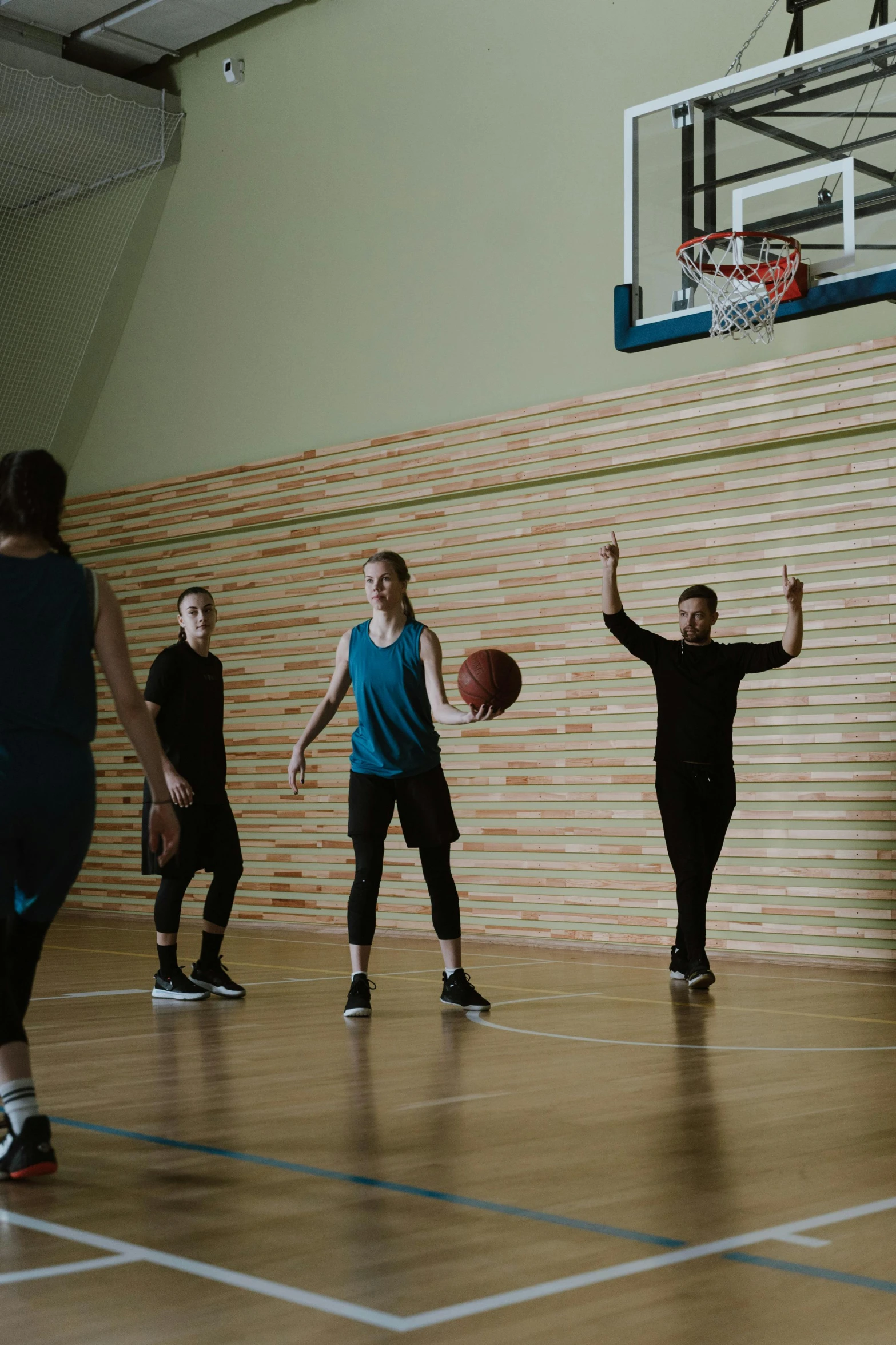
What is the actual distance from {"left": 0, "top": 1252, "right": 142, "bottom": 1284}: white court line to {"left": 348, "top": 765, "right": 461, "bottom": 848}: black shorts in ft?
10.2

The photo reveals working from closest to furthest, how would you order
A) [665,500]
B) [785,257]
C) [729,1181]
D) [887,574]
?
1. [729,1181]
2. [785,257]
3. [887,574]
4. [665,500]

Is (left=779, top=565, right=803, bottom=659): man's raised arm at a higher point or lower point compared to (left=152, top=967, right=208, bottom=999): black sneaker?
higher

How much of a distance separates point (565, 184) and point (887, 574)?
332 cm

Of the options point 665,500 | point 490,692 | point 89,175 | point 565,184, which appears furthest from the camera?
point 89,175

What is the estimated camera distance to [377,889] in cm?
A: 571

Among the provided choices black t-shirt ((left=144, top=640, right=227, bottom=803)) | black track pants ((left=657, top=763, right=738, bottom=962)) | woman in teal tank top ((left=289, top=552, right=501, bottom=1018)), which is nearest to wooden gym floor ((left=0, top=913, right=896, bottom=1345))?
woman in teal tank top ((left=289, top=552, right=501, bottom=1018))

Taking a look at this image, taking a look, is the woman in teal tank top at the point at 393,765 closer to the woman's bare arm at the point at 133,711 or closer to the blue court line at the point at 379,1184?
the blue court line at the point at 379,1184

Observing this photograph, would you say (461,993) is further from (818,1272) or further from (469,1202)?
(818,1272)

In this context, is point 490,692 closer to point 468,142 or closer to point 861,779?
point 861,779

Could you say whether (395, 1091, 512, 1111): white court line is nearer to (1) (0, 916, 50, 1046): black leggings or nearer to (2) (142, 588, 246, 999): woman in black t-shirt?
(1) (0, 916, 50, 1046): black leggings

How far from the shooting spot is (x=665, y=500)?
8609mm

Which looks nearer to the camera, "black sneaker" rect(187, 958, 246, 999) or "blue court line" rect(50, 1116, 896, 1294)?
"blue court line" rect(50, 1116, 896, 1294)

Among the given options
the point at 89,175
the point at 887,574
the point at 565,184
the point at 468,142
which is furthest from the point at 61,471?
the point at 89,175

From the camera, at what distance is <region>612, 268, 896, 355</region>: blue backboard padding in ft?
19.9
